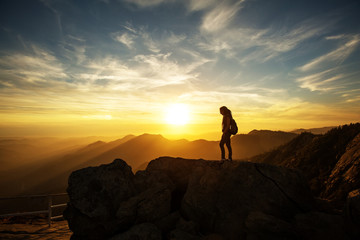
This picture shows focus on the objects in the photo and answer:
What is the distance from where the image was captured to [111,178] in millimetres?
7848

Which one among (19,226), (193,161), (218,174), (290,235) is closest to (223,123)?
(193,161)

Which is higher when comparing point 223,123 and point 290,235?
point 223,123

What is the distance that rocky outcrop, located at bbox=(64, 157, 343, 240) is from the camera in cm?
639

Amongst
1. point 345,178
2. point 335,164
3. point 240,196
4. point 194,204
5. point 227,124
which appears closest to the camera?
point 240,196

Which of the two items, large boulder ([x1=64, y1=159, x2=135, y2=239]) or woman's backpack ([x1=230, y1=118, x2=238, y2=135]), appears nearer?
large boulder ([x1=64, y1=159, x2=135, y2=239])

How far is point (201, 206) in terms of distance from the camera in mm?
7340

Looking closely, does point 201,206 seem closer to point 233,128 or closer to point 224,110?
point 233,128

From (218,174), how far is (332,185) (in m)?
6.97

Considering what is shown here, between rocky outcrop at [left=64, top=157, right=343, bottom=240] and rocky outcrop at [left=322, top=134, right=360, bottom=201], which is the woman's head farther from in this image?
rocky outcrop at [left=322, top=134, right=360, bottom=201]

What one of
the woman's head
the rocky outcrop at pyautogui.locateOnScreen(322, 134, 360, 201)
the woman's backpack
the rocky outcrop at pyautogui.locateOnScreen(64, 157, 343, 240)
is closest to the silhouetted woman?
the woman's head

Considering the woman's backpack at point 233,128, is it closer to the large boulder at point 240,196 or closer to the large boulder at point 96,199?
the large boulder at point 240,196

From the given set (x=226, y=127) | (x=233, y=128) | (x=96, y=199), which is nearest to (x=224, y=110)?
(x=226, y=127)

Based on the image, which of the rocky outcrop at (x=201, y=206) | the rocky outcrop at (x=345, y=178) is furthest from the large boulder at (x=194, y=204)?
the rocky outcrop at (x=345, y=178)

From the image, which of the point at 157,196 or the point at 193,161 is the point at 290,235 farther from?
the point at 193,161
